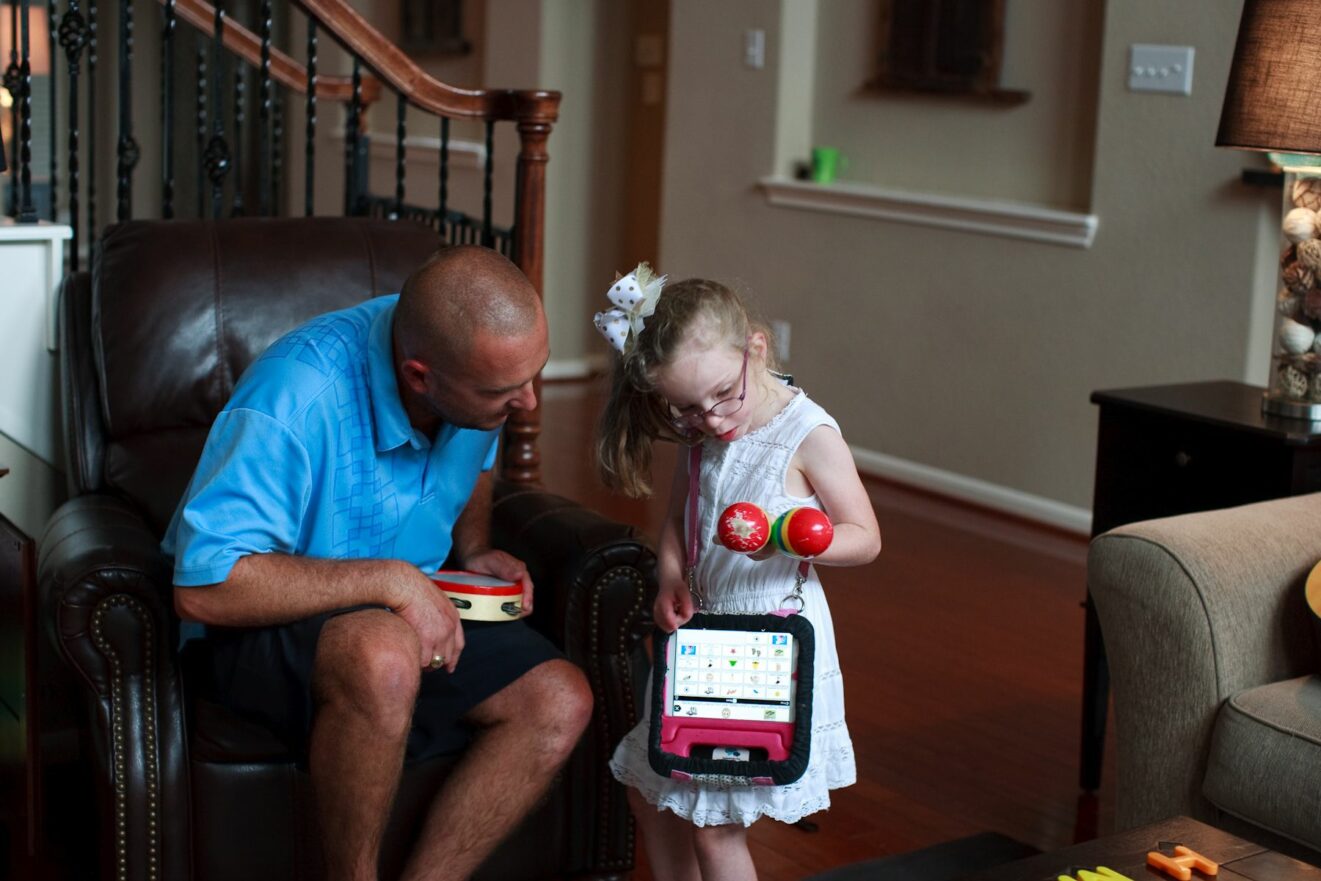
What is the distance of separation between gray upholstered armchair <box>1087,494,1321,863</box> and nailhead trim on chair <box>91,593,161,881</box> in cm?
129

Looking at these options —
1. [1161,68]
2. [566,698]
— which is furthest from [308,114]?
[1161,68]

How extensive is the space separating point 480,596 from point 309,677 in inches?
10.0

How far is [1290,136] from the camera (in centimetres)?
244

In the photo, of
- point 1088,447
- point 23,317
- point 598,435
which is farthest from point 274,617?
point 1088,447

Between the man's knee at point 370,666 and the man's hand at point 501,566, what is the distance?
25 cm

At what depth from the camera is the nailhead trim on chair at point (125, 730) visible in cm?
197

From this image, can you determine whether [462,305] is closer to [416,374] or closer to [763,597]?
[416,374]

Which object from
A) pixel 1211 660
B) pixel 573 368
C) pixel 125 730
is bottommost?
pixel 573 368

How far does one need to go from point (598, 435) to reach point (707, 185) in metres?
3.86

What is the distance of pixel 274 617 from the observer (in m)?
1.96

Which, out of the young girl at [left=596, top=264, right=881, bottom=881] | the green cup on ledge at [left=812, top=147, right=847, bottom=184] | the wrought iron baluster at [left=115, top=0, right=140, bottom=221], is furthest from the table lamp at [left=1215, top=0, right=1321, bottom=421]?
the green cup on ledge at [left=812, top=147, right=847, bottom=184]

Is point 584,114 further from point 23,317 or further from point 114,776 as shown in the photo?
point 114,776

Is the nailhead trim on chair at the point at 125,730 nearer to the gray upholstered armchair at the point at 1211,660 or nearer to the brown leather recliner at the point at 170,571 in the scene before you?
the brown leather recliner at the point at 170,571

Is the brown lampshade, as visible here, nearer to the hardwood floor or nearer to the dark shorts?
the hardwood floor
